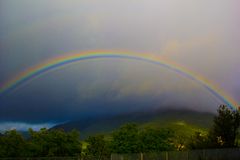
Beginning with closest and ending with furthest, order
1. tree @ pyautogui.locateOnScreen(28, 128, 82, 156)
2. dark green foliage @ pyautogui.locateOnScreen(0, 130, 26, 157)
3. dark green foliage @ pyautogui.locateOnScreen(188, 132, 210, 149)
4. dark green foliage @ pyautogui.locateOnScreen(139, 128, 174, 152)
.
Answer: dark green foliage @ pyautogui.locateOnScreen(0, 130, 26, 157)
tree @ pyautogui.locateOnScreen(28, 128, 82, 156)
dark green foliage @ pyautogui.locateOnScreen(139, 128, 174, 152)
dark green foliage @ pyautogui.locateOnScreen(188, 132, 210, 149)

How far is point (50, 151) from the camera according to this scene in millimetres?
39938

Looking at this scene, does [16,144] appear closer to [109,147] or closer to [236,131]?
[109,147]

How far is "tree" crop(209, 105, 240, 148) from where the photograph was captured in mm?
55388

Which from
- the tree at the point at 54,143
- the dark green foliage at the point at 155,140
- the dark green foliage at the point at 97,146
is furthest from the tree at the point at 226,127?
the tree at the point at 54,143

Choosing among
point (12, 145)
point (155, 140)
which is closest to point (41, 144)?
point (12, 145)

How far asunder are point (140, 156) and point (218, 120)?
75.4 ft

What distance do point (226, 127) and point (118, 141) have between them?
52.8ft

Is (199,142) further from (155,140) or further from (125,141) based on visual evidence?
(125,141)

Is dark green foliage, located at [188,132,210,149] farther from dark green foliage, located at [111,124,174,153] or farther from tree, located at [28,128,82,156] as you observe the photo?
tree, located at [28,128,82,156]

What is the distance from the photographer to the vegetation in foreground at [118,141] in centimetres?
3778

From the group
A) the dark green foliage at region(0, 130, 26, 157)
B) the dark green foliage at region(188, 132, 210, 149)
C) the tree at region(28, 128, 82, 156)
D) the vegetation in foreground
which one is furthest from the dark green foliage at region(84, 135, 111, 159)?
the dark green foliage at region(188, 132, 210, 149)

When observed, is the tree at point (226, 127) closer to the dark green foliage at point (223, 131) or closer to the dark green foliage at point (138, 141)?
the dark green foliage at point (223, 131)

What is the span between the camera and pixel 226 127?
184ft

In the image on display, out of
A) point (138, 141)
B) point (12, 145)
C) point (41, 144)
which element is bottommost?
point (12, 145)
